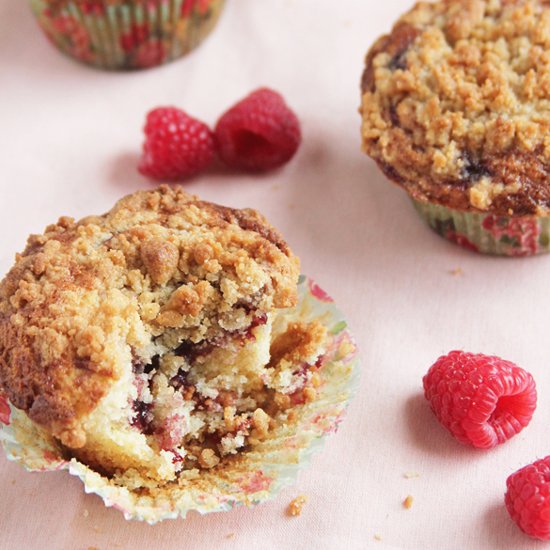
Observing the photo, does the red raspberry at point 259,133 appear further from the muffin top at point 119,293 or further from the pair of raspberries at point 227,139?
the muffin top at point 119,293

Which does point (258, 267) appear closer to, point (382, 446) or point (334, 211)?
point (382, 446)

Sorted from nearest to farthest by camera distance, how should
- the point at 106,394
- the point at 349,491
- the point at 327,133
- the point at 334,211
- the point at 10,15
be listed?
1. the point at 106,394
2. the point at 349,491
3. the point at 334,211
4. the point at 327,133
5. the point at 10,15

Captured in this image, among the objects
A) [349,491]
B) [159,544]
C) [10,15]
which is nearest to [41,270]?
[159,544]

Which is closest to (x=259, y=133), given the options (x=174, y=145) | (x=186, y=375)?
(x=174, y=145)

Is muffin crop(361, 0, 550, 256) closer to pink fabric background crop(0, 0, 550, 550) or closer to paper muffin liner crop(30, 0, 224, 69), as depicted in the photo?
pink fabric background crop(0, 0, 550, 550)

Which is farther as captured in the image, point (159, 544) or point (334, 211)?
point (334, 211)
